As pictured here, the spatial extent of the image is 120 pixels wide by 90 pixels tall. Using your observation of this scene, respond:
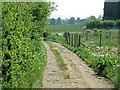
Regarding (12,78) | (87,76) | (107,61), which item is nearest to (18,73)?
(12,78)

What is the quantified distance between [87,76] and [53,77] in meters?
1.49

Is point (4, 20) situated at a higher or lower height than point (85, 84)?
higher

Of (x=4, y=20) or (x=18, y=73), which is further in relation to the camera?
(x=18, y=73)

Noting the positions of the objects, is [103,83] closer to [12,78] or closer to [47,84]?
[47,84]

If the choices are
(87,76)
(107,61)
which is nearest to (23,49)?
(87,76)

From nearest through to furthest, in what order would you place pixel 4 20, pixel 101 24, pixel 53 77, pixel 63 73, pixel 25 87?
pixel 4 20 < pixel 25 87 < pixel 53 77 < pixel 63 73 < pixel 101 24

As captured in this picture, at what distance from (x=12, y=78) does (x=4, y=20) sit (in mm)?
1233

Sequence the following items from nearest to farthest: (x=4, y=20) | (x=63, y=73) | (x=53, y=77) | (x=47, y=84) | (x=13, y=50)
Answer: (x=4, y=20) → (x=13, y=50) → (x=47, y=84) → (x=53, y=77) → (x=63, y=73)

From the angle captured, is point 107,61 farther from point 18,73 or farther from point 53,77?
point 18,73

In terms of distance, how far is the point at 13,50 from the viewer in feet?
24.5

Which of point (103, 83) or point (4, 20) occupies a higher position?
point (4, 20)

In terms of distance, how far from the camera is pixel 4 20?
6.90m

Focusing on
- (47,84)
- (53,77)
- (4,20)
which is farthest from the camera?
(53,77)

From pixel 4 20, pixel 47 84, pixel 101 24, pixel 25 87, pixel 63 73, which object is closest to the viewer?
pixel 4 20
